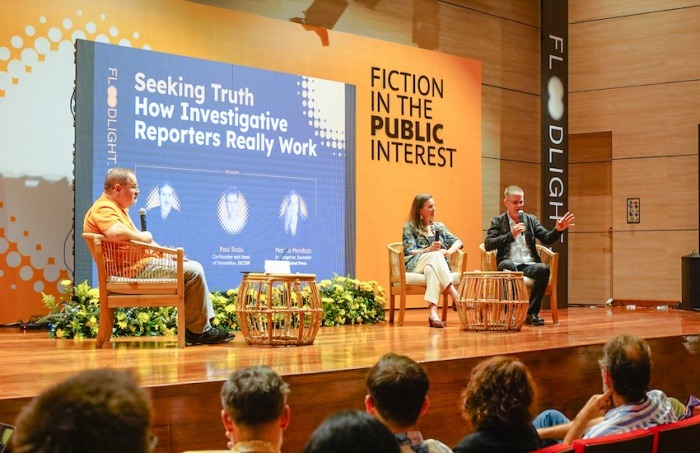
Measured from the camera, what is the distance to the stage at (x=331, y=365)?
10.2ft

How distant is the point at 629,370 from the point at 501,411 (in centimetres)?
65

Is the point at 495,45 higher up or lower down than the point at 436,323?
higher up

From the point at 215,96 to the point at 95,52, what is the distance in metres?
1.11

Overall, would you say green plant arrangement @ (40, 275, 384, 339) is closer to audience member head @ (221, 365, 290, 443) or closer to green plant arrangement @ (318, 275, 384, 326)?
green plant arrangement @ (318, 275, 384, 326)

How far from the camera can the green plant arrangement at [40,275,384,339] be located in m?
6.00

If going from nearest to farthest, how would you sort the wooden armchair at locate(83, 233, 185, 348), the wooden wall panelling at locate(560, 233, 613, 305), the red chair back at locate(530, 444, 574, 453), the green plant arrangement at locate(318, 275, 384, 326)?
the red chair back at locate(530, 444, 574, 453)
the wooden armchair at locate(83, 233, 185, 348)
the green plant arrangement at locate(318, 275, 384, 326)
the wooden wall panelling at locate(560, 233, 613, 305)

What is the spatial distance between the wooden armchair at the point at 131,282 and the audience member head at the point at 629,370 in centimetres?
286

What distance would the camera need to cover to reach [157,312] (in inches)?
252

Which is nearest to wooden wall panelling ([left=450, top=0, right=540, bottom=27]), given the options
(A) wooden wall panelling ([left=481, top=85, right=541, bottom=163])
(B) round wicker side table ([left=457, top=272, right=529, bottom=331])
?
(A) wooden wall panelling ([left=481, top=85, right=541, bottom=163])

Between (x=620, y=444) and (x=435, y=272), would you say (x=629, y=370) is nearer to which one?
(x=620, y=444)

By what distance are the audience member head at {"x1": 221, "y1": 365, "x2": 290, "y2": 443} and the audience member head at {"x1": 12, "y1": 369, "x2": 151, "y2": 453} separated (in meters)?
0.93

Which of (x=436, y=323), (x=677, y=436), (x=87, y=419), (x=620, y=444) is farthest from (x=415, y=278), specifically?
(x=87, y=419)

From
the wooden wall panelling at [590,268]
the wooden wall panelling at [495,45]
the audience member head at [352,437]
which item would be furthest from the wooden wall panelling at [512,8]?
the audience member head at [352,437]

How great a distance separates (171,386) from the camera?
10.0 feet
